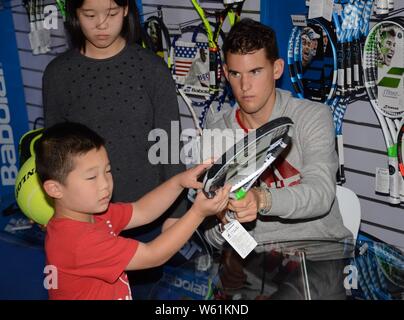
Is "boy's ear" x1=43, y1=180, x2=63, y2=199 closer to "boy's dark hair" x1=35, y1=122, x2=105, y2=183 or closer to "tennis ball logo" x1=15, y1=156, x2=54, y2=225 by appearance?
"boy's dark hair" x1=35, y1=122, x2=105, y2=183

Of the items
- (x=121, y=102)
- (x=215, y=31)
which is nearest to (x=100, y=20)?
(x=121, y=102)

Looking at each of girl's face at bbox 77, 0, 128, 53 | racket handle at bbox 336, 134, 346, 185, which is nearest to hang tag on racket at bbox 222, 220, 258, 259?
girl's face at bbox 77, 0, 128, 53

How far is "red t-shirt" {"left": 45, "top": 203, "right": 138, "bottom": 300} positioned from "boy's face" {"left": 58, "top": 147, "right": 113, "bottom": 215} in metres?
0.09

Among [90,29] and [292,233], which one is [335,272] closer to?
[292,233]

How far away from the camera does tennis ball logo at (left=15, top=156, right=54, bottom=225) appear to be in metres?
3.93

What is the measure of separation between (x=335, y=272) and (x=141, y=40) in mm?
1793

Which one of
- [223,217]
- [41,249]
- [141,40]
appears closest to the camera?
[223,217]

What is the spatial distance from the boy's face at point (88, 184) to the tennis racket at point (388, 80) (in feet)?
7.47

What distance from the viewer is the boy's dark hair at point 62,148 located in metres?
2.56

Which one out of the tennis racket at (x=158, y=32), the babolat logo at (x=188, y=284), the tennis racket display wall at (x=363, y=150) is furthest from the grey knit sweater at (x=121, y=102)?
the tennis racket at (x=158, y=32)

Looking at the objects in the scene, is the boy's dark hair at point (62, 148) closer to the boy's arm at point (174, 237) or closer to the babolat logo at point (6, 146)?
the boy's arm at point (174, 237)

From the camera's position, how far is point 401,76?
3998mm

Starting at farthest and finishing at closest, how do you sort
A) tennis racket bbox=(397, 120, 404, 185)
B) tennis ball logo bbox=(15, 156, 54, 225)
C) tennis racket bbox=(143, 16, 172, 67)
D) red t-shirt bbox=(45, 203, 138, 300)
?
1. tennis racket bbox=(143, 16, 172, 67)
2. tennis racket bbox=(397, 120, 404, 185)
3. tennis ball logo bbox=(15, 156, 54, 225)
4. red t-shirt bbox=(45, 203, 138, 300)
